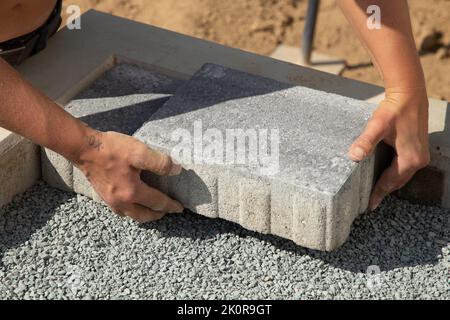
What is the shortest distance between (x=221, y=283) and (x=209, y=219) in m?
0.33

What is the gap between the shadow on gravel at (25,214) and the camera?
340cm

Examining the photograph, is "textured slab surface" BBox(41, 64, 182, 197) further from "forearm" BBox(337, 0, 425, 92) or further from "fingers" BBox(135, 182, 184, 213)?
"forearm" BBox(337, 0, 425, 92)

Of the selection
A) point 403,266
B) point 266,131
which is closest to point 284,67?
point 266,131

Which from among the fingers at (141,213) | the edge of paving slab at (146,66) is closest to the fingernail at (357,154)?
the edge of paving slab at (146,66)

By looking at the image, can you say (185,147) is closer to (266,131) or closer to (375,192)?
(266,131)

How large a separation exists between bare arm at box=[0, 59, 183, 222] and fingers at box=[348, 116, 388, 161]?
0.61 m

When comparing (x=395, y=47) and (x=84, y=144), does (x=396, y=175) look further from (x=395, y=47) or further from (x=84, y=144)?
(x=84, y=144)

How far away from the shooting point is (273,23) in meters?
5.46

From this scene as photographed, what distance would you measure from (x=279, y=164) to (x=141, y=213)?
1.75 feet

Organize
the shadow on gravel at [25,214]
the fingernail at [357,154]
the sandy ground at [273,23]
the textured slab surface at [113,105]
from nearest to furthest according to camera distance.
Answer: the fingernail at [357,154], the shadow on gravel at [25,214], the textured slab surface at [113,105], the sandy ground at [273,23]

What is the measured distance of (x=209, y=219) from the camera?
11.4 ft

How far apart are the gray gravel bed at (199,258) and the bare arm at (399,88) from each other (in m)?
0.30

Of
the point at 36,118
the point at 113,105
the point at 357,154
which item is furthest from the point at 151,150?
the point at 357,154

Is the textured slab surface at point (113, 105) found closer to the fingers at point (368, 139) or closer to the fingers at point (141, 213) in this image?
the fingers at point (141, 213)
